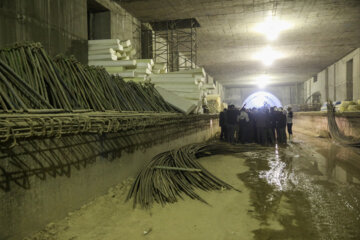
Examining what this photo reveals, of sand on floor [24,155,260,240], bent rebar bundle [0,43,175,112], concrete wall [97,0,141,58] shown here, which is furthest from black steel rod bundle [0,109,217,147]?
concrete wall [97,0,141,58]

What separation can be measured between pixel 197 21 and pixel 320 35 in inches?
335

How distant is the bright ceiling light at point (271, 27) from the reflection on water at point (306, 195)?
9.09 meters

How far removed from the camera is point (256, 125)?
12062 millimetres

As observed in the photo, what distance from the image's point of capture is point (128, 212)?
424cm

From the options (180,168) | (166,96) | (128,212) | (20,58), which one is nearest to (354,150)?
(166,96)

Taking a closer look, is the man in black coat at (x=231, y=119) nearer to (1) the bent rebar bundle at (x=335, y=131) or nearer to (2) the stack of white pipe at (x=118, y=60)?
(2) the stack of white pipe at (x=118, y=60)

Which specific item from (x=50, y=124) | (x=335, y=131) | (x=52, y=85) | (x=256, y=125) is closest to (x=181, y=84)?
(x=256, y=125)

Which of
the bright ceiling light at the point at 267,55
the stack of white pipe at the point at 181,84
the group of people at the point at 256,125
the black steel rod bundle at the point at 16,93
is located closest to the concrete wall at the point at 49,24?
the stack of white pipe at the point at 181,84

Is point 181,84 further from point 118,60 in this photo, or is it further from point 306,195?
point 306,195

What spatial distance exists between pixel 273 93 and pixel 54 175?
143ft

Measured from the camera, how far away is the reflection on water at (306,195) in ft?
11.9

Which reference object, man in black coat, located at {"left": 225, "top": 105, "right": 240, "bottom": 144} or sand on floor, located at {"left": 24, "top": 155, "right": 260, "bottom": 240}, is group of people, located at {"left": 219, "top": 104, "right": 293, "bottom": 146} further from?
sand on floor, located at {"left": 24, "top": 155, "right": 260, "bottom": 240}

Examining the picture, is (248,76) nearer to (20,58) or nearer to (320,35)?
(320,35)

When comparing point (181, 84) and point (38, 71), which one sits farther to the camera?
point (181, 84)
